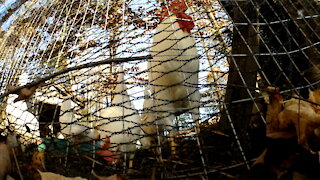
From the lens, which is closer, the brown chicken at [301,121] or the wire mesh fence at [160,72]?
the brown chicken at [301,121]

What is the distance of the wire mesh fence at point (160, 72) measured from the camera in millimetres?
659

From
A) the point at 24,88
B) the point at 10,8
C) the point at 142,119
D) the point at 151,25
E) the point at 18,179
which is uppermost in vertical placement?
the point at 10,8

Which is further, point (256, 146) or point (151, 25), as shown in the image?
point (151, 25)

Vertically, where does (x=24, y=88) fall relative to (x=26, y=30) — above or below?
below

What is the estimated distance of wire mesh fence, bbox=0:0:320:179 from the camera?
66 centimetres

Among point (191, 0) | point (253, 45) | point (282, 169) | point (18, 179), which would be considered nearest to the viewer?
point (282, 169)

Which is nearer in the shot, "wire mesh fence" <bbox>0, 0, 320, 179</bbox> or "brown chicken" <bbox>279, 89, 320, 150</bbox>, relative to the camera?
"brown chicken" <bbox>279, 89, 320, 150</bbox>

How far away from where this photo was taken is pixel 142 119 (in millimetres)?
1193

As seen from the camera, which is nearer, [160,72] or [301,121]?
[301,121]

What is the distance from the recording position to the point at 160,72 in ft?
2.14

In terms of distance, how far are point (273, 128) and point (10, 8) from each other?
179 centimetres

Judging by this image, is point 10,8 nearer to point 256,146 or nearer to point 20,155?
point 20,155

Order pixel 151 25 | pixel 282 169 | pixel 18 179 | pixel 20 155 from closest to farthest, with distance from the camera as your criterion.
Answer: pixel 282 169
pixel 18 179
pixel 20 155
pixel 151 25

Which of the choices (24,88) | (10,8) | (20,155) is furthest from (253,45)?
(10,8)
